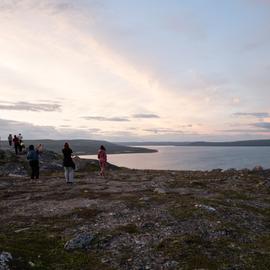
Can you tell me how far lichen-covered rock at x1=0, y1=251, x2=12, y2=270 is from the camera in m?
11.9

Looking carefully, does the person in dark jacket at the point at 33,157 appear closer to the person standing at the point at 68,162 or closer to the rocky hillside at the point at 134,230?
the person standing at the point at 68,162

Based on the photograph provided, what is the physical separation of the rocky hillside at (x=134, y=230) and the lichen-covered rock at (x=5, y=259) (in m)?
0.03

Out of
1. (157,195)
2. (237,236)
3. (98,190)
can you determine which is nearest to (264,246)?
(237,236)

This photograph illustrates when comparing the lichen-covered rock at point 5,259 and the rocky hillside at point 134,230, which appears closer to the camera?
the lichen-covered rock at point 5,259

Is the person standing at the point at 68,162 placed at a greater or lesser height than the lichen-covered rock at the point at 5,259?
greater

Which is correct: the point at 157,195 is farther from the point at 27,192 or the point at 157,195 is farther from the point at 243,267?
the point at 243,267

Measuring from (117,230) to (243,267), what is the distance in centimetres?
607

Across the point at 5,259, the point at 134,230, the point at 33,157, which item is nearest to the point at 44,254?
the point at 5,259

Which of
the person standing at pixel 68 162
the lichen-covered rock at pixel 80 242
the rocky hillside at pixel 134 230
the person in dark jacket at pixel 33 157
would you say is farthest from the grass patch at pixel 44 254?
the person in dark jacket at pixel 33 157

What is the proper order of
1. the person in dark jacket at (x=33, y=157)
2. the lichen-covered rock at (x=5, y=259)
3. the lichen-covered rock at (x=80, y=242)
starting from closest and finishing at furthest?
the lichen-covered rock at (x=5, y=259) → the lichen-covered rock at (x=80, y=242) → the person in dark jacket at (x=33, y=157)

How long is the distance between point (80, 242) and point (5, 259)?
3.87 meters

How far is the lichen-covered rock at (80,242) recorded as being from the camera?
50.5ft

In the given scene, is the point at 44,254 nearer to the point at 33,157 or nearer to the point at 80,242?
the point at 80,242

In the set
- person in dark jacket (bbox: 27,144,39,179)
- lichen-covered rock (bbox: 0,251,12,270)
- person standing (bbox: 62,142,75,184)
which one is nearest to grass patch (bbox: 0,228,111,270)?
lichen-covered rock (bbox: 0,251,12,270)
